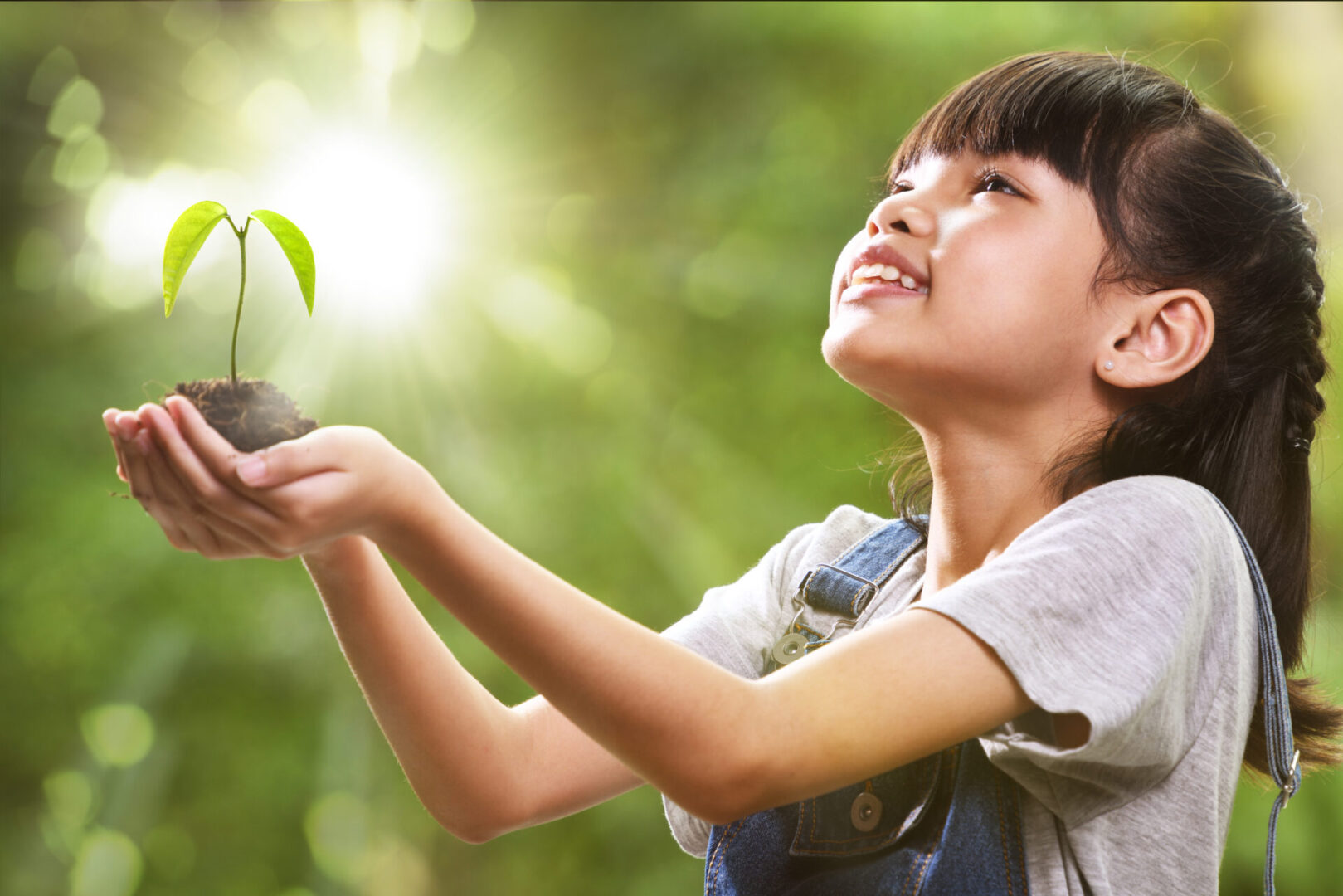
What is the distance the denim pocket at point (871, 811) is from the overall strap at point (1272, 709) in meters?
0.17

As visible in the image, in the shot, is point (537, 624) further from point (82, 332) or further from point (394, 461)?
point (82, 332)

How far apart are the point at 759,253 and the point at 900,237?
45.2 inches

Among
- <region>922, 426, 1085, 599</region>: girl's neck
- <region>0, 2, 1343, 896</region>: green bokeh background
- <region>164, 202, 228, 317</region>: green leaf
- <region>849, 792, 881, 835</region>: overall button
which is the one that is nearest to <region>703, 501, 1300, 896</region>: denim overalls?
<region>849, 792, 881, 835</region>: overall button

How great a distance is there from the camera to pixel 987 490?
677 mm

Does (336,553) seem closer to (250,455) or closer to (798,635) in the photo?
(250,455)

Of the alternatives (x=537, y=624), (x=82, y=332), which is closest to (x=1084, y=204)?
(x=537, y=624)

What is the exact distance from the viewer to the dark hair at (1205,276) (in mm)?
673

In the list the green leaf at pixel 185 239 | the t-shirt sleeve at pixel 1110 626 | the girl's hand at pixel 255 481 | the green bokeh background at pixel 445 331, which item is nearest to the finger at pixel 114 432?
the girl's hand at pixel 255 481

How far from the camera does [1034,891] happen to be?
1.86 ft

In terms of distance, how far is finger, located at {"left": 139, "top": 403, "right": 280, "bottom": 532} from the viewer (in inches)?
16.2

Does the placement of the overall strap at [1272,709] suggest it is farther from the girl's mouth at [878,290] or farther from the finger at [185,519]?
the finger at [185,519]

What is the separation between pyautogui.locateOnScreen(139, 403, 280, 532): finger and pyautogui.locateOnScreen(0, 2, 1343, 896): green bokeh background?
3.85 ft

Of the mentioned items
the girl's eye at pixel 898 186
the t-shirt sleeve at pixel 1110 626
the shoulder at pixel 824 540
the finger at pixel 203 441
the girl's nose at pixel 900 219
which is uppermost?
the girl's eye at pixel 898 186

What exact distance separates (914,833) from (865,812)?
0.11 ft
